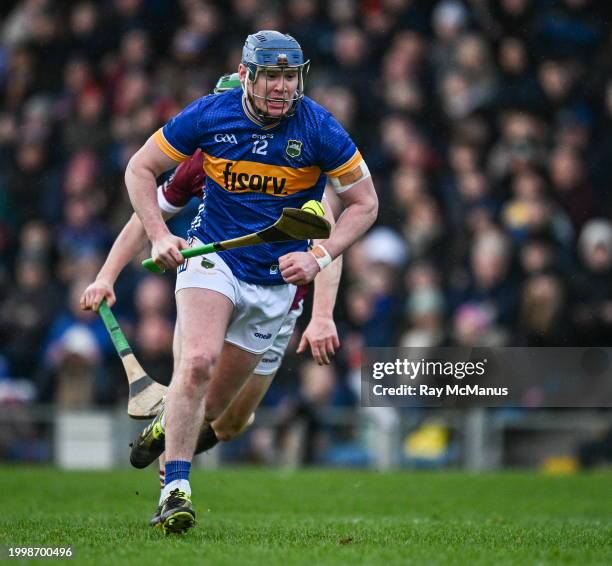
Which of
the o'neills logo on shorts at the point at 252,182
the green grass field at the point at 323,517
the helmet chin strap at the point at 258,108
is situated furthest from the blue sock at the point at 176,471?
the helmet chin strap at the point at 258,108

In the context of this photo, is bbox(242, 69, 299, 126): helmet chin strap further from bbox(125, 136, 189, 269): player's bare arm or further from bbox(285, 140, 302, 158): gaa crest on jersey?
bbox(125, 136, 189, 269): player's bare arm

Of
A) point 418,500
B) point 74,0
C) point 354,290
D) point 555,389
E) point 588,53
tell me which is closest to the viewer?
point 418,500

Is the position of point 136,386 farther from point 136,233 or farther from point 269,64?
point 269,64

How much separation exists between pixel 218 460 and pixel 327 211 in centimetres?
677

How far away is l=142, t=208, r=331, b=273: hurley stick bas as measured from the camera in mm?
6219

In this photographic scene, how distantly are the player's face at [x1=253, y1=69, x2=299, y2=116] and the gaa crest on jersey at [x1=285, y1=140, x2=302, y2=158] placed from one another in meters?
0.18

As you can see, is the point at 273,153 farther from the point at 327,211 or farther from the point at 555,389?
the point at 555,389

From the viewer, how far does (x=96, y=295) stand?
23.3 ft

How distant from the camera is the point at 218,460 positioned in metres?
13.3

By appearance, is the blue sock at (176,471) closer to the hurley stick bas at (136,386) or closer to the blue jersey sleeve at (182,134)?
the hurley stick bas at (136,386)

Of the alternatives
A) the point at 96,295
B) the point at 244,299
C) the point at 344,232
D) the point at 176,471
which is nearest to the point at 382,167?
the point at 96,295

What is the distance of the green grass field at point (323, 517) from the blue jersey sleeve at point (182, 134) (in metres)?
1.89

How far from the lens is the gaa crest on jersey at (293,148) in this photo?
6.55m

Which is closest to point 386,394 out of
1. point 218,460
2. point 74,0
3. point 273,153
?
point 218,460
